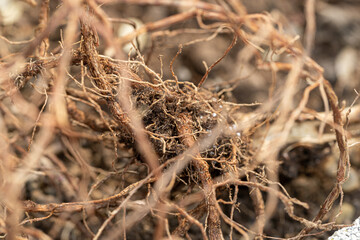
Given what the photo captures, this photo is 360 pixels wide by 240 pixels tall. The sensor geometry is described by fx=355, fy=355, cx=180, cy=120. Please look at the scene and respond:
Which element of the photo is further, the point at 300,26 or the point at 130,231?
the point at 300,26

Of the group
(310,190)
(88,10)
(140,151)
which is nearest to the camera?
(88,10)

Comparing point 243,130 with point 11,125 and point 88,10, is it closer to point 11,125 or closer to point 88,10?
point 88,10

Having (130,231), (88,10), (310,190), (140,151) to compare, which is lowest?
(310,190)

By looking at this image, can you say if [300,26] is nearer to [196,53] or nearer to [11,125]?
[196,53]

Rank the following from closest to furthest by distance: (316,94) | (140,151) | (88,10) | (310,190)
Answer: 1. (88,10)
2. (140,151)
3. (310,190)
4. (316,94)

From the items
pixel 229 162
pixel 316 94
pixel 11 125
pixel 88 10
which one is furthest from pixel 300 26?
pixel 11 125

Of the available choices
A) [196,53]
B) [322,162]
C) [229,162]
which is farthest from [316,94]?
[229,162]

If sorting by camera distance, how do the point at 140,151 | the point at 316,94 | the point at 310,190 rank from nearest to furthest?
the point at 140,151
the point at 310,190
the point at 316,94

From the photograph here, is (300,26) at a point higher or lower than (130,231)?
higher

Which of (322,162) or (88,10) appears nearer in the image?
(88,10)
